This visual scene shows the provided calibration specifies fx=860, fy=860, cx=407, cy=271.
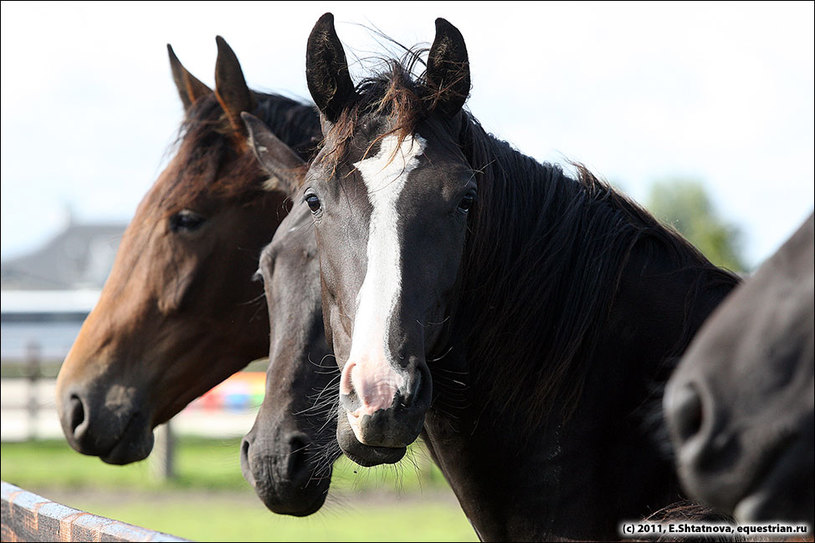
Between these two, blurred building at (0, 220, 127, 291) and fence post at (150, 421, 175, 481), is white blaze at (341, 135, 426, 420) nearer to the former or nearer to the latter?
fence post at (150, 421, 175, 481)

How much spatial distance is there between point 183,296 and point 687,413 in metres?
3.01

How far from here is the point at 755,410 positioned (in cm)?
138

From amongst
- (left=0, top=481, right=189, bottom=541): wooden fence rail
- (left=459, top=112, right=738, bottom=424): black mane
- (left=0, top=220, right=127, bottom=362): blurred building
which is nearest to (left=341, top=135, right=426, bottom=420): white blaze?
(left=459, top=112, right=738, bottom=424): black mane

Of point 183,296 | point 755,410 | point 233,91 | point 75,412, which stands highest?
point 755,410

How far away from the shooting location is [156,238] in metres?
4.07

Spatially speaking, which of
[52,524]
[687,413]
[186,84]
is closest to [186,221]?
[186,84]

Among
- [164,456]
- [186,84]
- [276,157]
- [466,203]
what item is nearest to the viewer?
[466,203]

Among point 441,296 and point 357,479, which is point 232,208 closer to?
point 357,479

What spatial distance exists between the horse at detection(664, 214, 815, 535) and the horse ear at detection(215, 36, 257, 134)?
3.11 metres

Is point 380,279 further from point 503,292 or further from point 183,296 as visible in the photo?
point 183,296

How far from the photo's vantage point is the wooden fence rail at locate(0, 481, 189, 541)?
82.1 inches

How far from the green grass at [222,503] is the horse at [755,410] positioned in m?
5.52

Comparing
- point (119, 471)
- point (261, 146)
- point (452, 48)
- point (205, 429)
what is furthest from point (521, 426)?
point (205, 429)

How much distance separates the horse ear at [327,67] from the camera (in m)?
2.71
